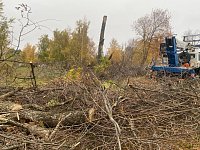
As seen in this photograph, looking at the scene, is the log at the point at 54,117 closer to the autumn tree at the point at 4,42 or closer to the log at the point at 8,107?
the log at the point at 8,107

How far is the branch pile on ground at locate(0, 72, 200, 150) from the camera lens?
422cm

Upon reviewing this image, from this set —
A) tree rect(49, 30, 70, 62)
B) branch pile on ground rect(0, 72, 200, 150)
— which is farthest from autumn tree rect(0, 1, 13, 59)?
tree rect(49, 30, 70, 62)

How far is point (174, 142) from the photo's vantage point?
4.72 meters

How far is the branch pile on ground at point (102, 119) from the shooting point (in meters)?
4.22

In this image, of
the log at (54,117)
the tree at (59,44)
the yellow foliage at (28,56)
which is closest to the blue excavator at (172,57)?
the yellow foliage at (28,56)

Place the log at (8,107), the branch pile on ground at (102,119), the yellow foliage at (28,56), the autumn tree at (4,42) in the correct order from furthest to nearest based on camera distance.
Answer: the yellow foliage at (28,56), the autumn tree at (4,42), the log at (8,107), the branch pile on ground at (102,119)

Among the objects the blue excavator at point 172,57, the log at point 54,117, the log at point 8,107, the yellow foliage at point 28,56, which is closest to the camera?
the log at point 54,117

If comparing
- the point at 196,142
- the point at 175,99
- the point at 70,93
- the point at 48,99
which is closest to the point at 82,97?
the point at 70,93

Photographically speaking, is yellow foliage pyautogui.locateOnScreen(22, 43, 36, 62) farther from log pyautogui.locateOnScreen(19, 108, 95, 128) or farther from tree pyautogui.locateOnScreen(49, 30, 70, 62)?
log pyautogui.locateOnScreen(19, 108, 95, 128)

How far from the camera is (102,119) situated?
4895 mm

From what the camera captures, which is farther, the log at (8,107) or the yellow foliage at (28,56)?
the yellow foliage at (28,56)

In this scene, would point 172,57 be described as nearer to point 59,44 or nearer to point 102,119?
point 102,119

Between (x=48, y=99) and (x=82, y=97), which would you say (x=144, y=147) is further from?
(x=48, y=99)

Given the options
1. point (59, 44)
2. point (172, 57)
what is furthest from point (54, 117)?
point (59, 44)
